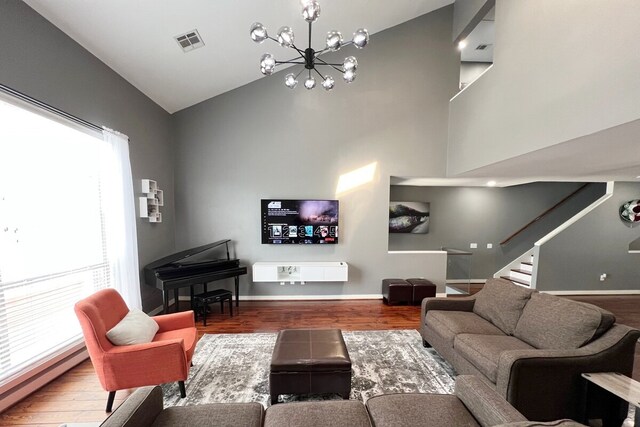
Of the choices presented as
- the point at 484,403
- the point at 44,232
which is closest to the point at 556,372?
the point at 484,403

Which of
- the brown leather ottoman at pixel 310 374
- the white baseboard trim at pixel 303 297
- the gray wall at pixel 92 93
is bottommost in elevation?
the white baseboard trim at pixel 303 297

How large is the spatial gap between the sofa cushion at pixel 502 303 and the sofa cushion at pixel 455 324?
0.25 feet

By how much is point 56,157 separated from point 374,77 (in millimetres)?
4699

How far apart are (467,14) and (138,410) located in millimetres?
6234

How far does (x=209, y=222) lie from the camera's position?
4.59 m

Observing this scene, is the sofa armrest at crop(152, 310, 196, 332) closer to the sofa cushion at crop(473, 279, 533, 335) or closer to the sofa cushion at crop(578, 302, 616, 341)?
the sofa cushion at crop(473, 279, 533, 335)

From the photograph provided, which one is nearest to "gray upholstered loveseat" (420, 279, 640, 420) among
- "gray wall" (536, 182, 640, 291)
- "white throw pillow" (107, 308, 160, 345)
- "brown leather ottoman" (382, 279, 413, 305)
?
"brown leather ottoman" (382, 279, 413, 305)

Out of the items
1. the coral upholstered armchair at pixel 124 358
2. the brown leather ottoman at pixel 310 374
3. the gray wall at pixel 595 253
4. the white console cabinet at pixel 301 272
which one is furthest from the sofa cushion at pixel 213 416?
the gray wall at pixel 595 253

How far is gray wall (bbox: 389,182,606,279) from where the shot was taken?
5.70m

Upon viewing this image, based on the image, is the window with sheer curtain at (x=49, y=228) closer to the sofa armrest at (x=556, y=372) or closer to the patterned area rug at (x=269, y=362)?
the patterned area rug at (x=269, y=362)

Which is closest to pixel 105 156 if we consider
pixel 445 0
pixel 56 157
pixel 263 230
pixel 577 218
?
pixel 56 157

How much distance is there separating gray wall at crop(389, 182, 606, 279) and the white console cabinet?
5.97 ft

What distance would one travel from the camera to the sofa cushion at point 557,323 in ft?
6.14

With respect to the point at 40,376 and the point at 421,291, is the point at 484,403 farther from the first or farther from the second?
the point at 40,376
